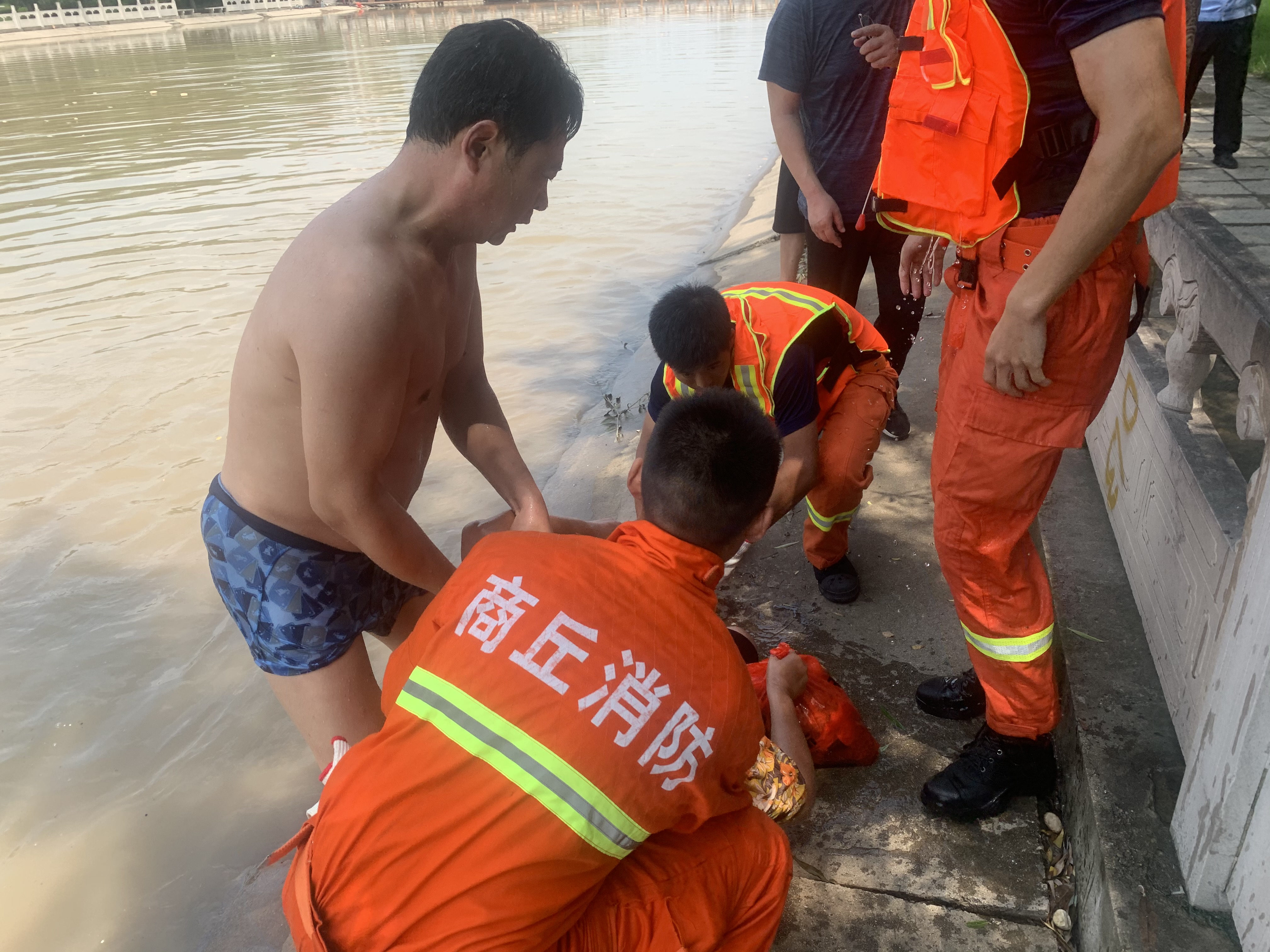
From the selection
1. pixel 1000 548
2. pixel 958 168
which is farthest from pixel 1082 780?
pixel 958 168

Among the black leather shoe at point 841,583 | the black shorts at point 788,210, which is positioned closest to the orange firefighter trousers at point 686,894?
the black leather shoe at point 841,583

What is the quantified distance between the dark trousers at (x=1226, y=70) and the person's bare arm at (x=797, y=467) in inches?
119

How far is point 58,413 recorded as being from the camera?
5723mm

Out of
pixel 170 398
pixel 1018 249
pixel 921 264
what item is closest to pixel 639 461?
pixel 921 264

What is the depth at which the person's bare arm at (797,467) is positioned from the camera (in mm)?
2809

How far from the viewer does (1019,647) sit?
2.00m

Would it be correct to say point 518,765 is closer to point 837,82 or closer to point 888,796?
point 888,796

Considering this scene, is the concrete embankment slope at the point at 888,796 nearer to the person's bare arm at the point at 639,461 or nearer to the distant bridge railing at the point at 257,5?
the person's bare arm at the point at 639,461

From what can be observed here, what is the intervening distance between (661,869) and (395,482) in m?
0.98

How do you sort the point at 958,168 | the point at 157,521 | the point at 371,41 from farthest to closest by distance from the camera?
the point at 371,41
the point at 157,521
the point at 958,168

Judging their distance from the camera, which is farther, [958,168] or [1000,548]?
[1000,548]

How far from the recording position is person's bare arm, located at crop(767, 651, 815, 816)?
1973 millimetres

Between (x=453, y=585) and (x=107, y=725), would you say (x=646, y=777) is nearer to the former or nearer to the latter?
(x=453, y=585)

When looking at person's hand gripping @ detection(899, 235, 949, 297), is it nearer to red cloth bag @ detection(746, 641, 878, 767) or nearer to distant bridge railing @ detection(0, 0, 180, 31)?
red cloth bag @ detection(746, 641, 878, 767)
